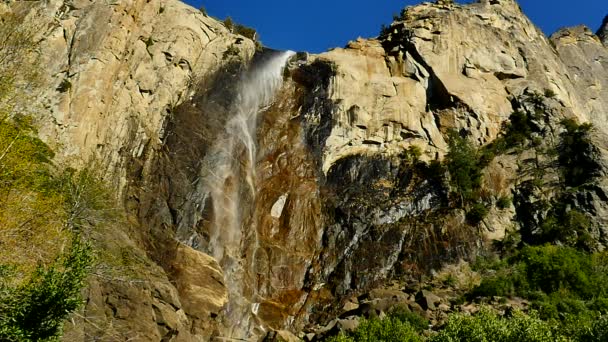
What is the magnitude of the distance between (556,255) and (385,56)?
979 inches

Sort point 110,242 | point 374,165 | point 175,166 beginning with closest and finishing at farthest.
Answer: point 110,242, point 175,166, point 374,165

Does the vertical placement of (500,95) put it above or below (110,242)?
above

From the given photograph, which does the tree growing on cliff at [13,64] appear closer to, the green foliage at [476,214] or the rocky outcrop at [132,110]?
the rocky outcrop at [132,110]

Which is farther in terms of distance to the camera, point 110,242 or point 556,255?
point 556,255

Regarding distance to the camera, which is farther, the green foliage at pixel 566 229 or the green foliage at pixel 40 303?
the green foliage at pixel 566 229

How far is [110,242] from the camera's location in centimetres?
2486

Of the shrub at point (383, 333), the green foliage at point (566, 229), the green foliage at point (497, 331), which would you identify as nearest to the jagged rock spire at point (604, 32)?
the green foliage at point (566, 229)

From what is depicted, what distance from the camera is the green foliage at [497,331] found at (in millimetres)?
18016

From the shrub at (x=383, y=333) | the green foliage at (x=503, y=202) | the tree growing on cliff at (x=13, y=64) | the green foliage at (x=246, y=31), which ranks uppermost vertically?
the green foliage at (x=246, y=31)

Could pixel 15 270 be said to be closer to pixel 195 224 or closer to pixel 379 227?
pixel 195 224

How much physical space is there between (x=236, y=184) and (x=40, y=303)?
2143 cm

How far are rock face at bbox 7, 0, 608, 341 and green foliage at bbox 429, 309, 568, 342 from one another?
8949 millimetres

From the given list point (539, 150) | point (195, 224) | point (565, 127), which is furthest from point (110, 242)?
point (565, 127)

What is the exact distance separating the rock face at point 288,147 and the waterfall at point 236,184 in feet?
0.80
